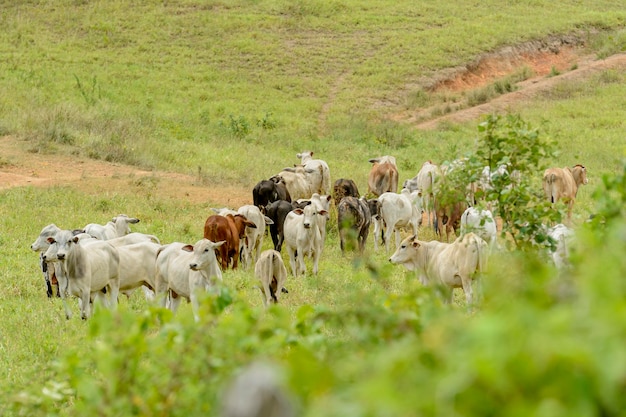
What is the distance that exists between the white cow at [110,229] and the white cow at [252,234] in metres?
1.94

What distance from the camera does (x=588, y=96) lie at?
37094 millimetres

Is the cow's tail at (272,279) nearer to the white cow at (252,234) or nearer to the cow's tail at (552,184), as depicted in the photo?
the white cow at (252,234)

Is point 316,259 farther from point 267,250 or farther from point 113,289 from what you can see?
point 113,289


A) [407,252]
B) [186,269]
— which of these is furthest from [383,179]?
[186,269]

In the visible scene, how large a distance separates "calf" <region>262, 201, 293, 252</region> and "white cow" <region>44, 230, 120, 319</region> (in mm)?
5035

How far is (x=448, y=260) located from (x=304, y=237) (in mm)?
3787

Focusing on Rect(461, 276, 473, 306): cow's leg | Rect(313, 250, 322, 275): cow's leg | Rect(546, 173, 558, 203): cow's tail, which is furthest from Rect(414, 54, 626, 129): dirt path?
Rect(461, 276, 473, 306): cow's leg

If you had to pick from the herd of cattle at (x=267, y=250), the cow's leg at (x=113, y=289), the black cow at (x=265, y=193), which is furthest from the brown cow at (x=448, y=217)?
the cow's leg at (x=113, y=289)

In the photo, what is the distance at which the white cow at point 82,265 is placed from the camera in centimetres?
1141

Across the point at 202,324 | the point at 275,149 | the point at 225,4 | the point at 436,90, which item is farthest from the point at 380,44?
A: the point at 202,324

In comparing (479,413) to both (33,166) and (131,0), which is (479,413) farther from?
(131,0)

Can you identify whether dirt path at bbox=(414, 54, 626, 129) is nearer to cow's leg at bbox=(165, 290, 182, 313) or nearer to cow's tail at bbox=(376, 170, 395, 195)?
cow's tail at bbox=(376, 170, 395, 195)

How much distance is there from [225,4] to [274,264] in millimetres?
36570

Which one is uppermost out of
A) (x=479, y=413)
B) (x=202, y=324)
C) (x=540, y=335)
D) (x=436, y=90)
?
(x=540, y=335)
